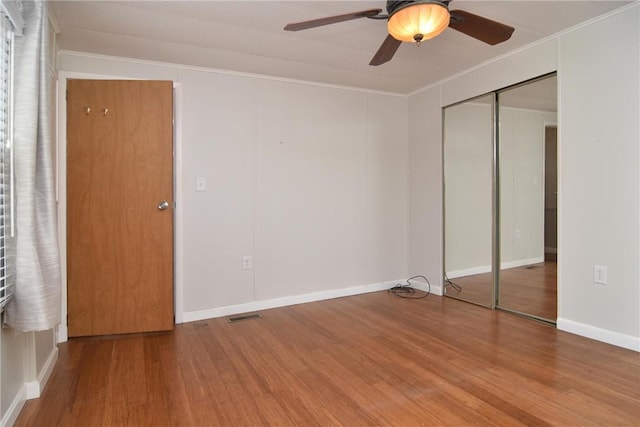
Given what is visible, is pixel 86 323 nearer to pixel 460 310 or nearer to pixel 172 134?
pixel 172 134

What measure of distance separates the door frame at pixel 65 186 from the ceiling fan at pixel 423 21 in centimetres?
169

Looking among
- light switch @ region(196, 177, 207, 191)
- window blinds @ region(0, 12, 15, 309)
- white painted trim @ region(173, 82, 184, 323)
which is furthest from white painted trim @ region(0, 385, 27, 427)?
light switch @ region(196, 177, 207, 191)

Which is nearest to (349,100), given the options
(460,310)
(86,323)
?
(460,310)

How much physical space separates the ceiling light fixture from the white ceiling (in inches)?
18.8

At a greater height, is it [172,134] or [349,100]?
[349,100]

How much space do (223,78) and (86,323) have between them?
2.33 metres

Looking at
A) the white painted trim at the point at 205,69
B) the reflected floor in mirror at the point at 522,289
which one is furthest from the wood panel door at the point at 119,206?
the reflected floor in mirror at the point at 522,289

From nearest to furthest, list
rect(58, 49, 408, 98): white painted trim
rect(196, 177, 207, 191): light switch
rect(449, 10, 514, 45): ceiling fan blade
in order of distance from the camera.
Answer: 1. rect(449, 10, 514, 45): ceiling fan blade
2. rect(58, 49, 408, 98): white painted trim
3. rect(196, 177, 207, 191): light switch

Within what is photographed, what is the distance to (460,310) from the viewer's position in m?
3.33

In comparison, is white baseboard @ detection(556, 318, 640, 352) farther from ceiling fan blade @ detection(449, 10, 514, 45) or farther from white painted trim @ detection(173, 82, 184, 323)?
white painted trim @ detection(173, 82, 184, 323)

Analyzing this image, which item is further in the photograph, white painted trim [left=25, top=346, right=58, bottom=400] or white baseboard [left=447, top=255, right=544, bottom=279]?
white baseboard [left=447, top=255, right=544, bottom=279]

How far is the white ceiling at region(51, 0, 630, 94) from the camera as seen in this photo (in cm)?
224

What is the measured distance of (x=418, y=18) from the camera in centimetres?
177

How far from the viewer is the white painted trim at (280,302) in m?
3.19
